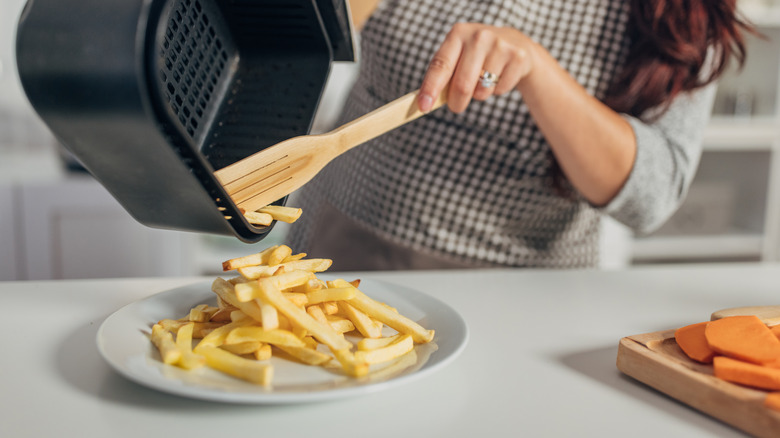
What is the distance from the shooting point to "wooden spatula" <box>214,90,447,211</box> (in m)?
0.69

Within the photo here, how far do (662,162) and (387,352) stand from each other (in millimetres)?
847

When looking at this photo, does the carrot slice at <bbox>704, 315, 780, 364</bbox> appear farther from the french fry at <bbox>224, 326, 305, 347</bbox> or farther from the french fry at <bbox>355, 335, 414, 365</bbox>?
the french fry at <bbox>224, 326, 305, 347</bbox>

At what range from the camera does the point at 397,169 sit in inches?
53.2

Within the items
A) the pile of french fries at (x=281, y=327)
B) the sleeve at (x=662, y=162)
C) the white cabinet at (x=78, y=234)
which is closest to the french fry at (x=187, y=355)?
the pile of french fries at (x=281, y=327)

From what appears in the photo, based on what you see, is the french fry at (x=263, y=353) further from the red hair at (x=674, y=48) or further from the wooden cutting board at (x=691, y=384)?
the red hair at (x=674, y=48)

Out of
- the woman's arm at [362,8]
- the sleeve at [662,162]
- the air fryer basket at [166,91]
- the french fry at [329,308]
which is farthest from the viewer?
the woman's arm at [362,8]

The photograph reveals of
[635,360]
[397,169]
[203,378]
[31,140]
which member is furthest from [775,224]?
[31,140]

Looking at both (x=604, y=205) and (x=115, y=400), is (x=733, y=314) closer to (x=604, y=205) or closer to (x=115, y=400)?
(x=604, y=205)

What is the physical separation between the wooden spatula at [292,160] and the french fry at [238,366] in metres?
0.17

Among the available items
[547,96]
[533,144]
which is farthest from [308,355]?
[533,144]

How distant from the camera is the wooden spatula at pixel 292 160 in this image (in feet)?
2.25

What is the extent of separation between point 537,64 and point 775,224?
262 cm

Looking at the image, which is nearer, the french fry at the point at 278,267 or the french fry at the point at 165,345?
the french fry at the point at 165,345

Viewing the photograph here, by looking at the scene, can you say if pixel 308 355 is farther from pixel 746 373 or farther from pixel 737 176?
pixel 737 176
